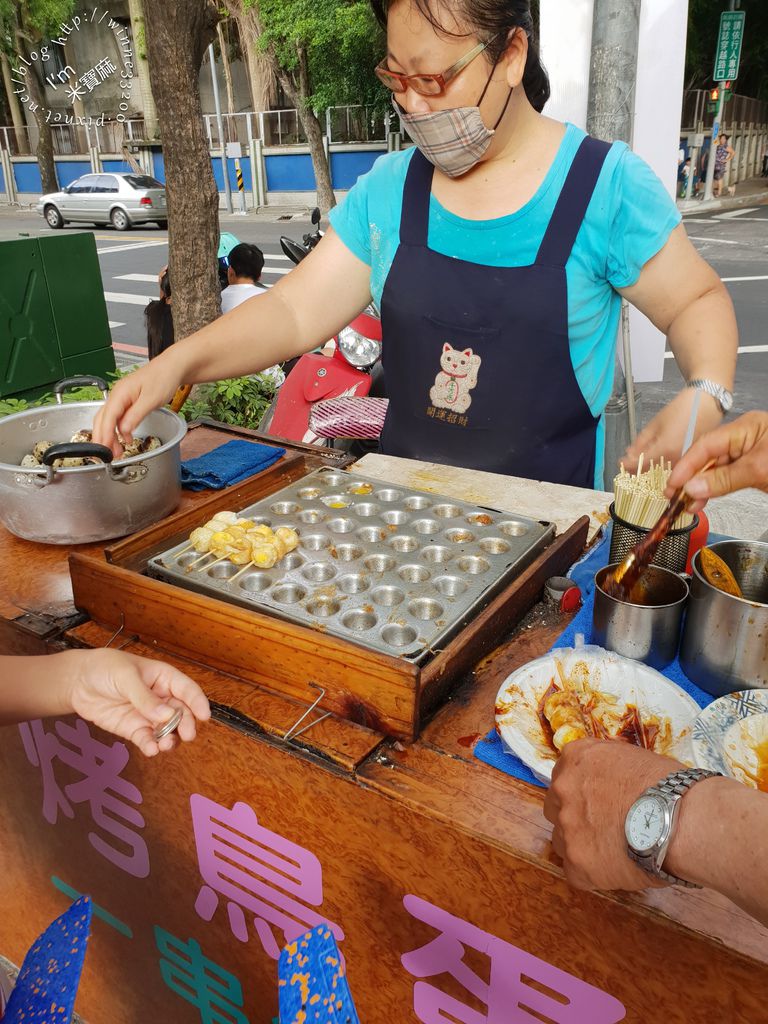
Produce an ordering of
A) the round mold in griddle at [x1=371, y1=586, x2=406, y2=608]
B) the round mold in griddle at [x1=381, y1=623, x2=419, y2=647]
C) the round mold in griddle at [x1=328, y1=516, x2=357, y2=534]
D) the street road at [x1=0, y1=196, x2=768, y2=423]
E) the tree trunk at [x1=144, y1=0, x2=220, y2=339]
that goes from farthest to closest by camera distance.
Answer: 1. the street road at [x1=0, y1=196, x2=768, y2=423]
2. the tree trunk at [x1=144, y1=0, x2=220, y2=339]
3. the round mold in griddle at [x1=328, y1=516, x2=357, y2=534]
4. the round mold in griddle at [x1=371, y1=586, x2=406, y2=608]
5. the round mold in griddle at [x1=381, y1=623, x2=419, y2=647]

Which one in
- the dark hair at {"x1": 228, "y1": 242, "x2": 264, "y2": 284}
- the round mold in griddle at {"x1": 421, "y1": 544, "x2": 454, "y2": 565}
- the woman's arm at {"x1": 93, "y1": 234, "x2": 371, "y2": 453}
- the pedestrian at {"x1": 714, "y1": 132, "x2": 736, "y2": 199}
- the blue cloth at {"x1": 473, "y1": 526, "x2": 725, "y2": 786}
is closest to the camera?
the blue cloth at {"x1": 473, "y1": 526, "x2": 725, "y2": 786}

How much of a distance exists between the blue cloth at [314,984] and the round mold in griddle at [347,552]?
0.69 metres

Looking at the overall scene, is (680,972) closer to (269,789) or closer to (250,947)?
(269,789)

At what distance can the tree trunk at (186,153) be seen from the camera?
4367 mm

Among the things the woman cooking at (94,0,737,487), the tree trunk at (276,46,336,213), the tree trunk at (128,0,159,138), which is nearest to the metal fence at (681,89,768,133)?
the tree trunk at (276,46,336,213)

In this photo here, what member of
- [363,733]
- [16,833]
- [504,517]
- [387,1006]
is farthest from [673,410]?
[16,833]

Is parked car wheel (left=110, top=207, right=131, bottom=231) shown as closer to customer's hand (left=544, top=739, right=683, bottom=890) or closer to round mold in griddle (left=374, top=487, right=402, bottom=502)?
round mold in griddle (left=374, top=487, right=402, bottom=502)

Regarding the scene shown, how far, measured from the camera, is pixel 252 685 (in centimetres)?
129

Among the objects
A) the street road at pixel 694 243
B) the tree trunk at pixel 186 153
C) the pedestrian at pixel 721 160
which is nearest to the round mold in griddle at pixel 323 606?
the tree trunk at pixel 186 153

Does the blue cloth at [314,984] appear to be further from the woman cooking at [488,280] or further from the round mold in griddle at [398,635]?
the woman cooking at [488,280]

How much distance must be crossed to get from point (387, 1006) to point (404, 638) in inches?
25.4

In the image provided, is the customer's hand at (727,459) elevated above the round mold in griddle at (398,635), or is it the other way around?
the customer's hand at (727,459)

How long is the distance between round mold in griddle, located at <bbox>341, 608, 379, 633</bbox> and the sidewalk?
1821 cm

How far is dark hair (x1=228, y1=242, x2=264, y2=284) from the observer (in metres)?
5.50
